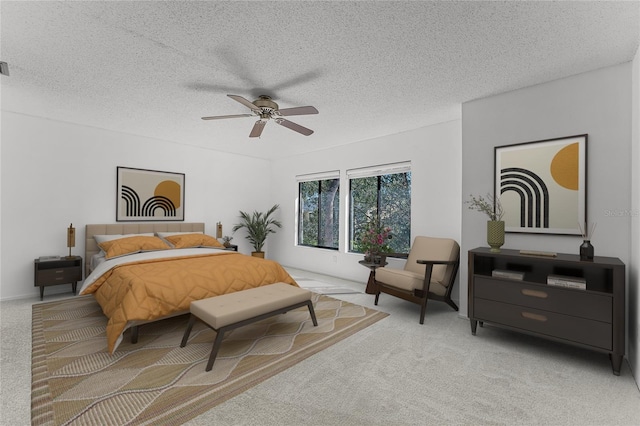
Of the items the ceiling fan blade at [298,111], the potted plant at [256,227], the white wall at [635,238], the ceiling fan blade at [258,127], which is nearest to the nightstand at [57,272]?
the potted plant at [256,227]

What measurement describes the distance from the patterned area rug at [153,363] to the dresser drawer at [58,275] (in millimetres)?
487

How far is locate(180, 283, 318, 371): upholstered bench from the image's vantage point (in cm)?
244

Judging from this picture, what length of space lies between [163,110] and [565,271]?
16.8ft

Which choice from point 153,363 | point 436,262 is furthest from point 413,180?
point 153,363

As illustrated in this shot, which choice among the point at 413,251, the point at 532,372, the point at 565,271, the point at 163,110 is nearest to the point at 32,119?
the point at 163,110

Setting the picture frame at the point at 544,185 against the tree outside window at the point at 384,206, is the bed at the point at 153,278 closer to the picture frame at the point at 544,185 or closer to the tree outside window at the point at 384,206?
the tree outside window at the point at 384,206

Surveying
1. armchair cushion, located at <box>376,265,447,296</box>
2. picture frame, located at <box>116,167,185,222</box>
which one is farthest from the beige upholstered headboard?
armchair cushion, located at <box>376,265,447,296</box>

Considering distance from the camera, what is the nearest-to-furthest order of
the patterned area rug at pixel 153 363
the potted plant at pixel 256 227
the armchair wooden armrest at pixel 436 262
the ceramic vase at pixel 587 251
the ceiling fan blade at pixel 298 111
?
1. the patterned area rug at pixel 153 363
2. the ceramic vase at pixel 587 251
3. the ceiling fan blade at pixel 298 111
4. the armchair wooden armrest at pixel 436 262
5. the potted plant at pixel 256 227

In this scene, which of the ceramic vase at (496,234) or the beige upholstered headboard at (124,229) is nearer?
the ceramic vase at (496,234)

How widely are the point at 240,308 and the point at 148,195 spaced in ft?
12.6

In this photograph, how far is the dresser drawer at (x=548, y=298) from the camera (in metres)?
2.37

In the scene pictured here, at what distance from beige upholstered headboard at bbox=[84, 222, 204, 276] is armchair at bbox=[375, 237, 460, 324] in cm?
387

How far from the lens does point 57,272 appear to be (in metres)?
4.17

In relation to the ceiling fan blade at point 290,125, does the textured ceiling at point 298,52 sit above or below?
above
